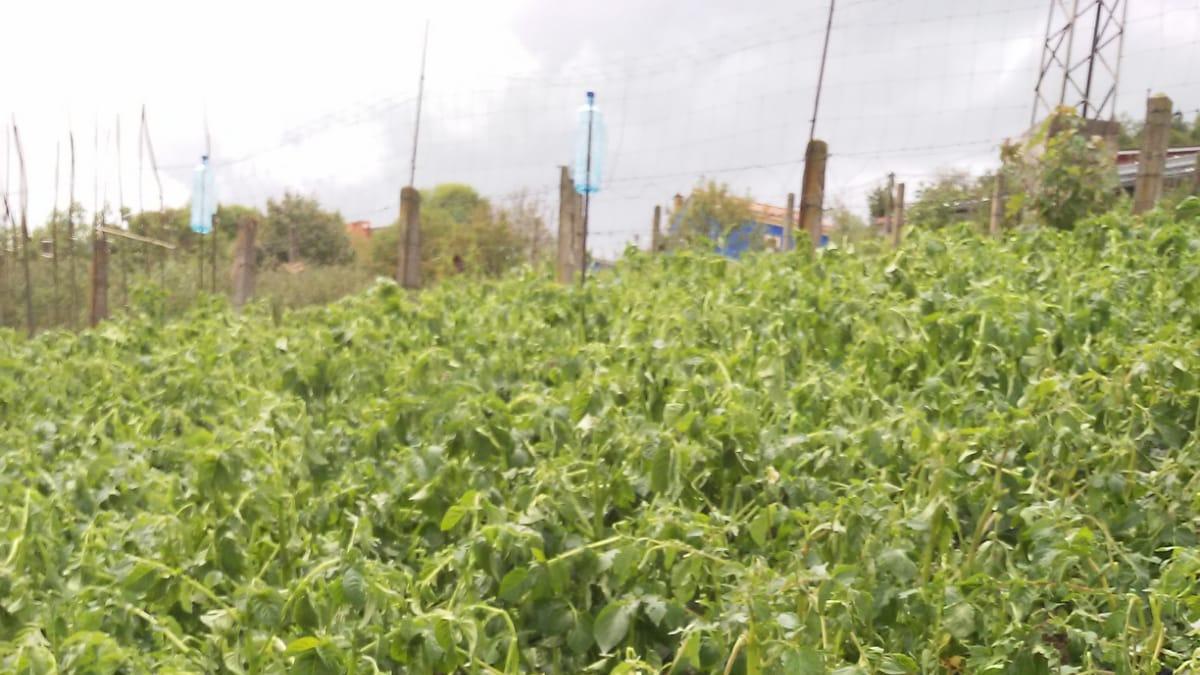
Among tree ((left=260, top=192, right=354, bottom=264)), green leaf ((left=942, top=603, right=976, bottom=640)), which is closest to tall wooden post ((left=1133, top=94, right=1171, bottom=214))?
green leaf ((left=942, top=603, right=976, bottom=640))

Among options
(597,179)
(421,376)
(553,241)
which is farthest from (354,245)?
(421,376)

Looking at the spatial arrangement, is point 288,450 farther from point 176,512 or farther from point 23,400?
point 23,400

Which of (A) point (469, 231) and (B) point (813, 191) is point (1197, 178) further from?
(A) point (469, 231)

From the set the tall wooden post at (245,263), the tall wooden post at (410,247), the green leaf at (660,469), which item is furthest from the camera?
the tall wooden post at (245,263)

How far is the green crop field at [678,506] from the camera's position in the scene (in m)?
2.25

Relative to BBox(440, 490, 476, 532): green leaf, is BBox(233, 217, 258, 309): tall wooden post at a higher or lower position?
higher

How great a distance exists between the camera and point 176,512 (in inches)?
123

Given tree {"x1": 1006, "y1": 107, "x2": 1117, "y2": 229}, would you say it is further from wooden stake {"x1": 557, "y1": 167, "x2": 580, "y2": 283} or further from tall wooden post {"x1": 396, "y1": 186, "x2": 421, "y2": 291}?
tall wooden post {"x1": 396, "y1": 186, "x2": 421, "y2": 291}

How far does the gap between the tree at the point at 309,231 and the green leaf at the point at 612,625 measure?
78.4 ft

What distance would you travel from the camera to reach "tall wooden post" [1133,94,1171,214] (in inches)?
286

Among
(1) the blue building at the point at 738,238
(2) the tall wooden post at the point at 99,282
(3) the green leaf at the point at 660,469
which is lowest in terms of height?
(3) the green leaf at the point at 660,469

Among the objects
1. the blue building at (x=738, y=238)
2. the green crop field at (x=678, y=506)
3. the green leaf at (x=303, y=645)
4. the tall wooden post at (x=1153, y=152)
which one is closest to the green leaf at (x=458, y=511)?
the green crop field at (x=678, y=506)

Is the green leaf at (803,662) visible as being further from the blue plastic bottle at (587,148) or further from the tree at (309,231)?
the tree at (309,231)

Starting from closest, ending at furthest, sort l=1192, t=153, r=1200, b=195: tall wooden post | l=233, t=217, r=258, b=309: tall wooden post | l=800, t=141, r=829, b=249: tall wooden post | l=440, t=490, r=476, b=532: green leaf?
l=440, t=490, r=476, b=532: green leaf → l=1192, t=153, r=1200, b=195: tall wooden post → l=800, t=141, r=829, b=249: tall wooden post → l=233, t=217, r=258, b=309: tall wooden post
